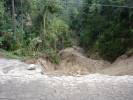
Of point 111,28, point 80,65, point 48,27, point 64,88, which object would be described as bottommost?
point 80,65

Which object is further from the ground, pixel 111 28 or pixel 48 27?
pixel 48 27

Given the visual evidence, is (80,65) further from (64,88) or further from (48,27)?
(64,88)

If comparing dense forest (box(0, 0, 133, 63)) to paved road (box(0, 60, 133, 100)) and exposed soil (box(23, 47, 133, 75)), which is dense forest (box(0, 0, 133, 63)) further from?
paved road (box(0, 60, 133, 100))

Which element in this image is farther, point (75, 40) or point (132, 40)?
point (75, 40)

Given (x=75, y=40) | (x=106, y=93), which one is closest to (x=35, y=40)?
(x=106, y=93)

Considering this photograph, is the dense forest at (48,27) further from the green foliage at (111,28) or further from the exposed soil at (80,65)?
the exposed soil at (80,65)

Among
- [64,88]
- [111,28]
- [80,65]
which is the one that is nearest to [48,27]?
[80,65]

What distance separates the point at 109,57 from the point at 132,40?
2146mm

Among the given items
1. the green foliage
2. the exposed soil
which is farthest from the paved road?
the green foliage

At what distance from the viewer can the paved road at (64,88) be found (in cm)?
733

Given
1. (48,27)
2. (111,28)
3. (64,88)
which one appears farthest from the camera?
(111,28)

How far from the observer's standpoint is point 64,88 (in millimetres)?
7832

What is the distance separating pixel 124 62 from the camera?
571 inches

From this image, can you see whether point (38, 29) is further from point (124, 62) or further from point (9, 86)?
point (9, 86)
